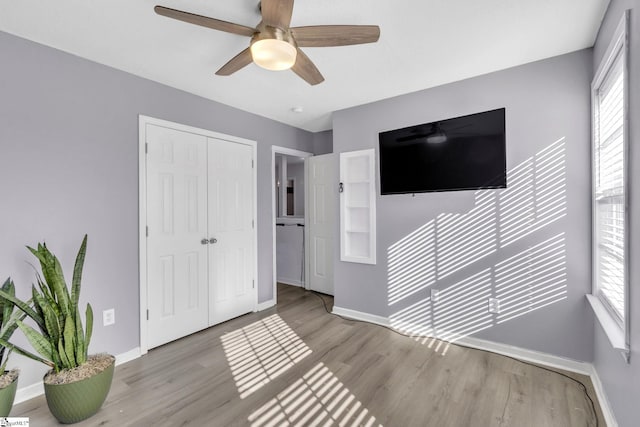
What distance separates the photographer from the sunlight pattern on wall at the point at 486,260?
2293 millimetres

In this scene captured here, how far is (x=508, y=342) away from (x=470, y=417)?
1.02m

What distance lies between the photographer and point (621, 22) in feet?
4.64

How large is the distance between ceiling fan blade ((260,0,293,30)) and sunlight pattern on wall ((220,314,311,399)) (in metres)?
2.30

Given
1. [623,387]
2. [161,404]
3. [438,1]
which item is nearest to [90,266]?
[161,404]

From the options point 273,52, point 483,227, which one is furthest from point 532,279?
point 273,52

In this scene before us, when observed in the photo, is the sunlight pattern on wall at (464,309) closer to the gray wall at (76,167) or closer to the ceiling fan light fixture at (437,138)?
the ceiling fan light fixture at (437,138)

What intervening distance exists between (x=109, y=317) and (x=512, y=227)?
3409 mm

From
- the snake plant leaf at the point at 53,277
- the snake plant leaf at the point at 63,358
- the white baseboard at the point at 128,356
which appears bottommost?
the white baseboard at the point at 128,356

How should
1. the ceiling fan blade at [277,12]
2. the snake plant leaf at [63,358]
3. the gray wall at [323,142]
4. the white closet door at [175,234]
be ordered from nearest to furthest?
1. the ceiling fan blade at [277,12]
2. the snake plant leaf at [63,358]
3. the white closet door at [175,234]
4. the gray wall at [323,142]

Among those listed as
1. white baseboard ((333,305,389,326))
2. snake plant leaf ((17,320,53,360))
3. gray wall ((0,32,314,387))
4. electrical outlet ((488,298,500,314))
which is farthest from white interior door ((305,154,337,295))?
snake plant leaf ((17,320,53,360))

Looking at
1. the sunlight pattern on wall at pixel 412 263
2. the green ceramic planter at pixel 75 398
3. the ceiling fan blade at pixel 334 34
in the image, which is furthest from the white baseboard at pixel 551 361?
the green ceramic planter at pixel 75 398

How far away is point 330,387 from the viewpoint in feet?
6.74

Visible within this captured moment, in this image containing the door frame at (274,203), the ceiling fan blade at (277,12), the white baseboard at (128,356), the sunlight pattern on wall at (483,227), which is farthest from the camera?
the door frame at (274,203)

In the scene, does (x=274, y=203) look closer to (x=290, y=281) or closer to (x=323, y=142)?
(x=323, y=142)
